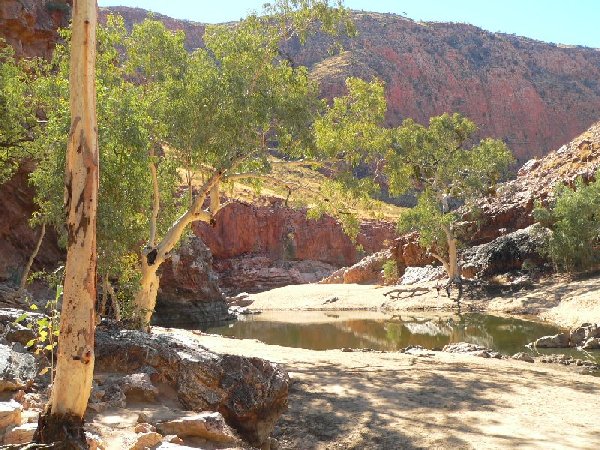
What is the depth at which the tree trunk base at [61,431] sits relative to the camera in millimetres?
4766

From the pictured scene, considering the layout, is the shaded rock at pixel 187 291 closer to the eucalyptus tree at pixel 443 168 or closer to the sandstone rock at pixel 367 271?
the eucalyptus tree at pixel 443 168

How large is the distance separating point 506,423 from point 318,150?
10.7 metres

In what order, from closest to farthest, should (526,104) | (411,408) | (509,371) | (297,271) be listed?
1. (411,408)
2. (509,371)
3. (297,271)
4. (526,104)

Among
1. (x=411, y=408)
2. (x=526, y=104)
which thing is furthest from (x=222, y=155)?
(x=526, y=104)

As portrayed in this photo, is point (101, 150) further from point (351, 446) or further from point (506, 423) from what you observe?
point (506, 423)

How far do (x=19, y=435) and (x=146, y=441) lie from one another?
1.08m

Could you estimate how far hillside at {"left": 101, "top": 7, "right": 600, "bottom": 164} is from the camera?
108 metres

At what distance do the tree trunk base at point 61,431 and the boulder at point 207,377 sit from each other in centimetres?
244

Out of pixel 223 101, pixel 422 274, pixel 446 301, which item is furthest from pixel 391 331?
pixel 422 274

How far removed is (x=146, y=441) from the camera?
5211 millimetres

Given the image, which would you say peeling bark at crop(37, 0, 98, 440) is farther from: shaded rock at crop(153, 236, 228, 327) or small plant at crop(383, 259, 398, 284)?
small plant at crop(383, 259, 398, 284)

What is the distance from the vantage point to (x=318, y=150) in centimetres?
1725

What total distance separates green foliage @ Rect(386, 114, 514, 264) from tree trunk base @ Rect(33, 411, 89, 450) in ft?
113

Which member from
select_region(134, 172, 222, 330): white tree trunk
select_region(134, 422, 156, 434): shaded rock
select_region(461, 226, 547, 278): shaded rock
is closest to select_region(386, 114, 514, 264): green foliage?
select_region(461, 226, 547, 278): shaded rock
